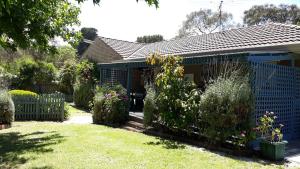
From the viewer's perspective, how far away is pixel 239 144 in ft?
33.4

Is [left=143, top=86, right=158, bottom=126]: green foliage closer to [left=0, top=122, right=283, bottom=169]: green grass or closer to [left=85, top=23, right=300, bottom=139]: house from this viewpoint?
[left=0, top=122, right=283, bottom=169]: green grass

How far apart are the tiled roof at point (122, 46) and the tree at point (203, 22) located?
94.7ft

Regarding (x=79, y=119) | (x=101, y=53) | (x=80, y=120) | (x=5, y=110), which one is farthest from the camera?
(x=101, y=53)

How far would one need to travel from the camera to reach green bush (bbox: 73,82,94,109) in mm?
22891

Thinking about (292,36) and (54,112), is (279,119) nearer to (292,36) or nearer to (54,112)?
(292,36)

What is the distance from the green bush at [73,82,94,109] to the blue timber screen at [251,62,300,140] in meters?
13.5

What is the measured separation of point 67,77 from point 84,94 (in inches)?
241

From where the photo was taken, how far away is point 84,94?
23.2 m

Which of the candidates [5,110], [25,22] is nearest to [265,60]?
[25,22]

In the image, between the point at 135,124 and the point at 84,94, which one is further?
the point at 84,94

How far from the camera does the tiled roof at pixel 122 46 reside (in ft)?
85.6

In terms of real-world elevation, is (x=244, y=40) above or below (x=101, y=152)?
above

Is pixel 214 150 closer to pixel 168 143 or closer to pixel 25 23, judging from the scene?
pixel 168 143

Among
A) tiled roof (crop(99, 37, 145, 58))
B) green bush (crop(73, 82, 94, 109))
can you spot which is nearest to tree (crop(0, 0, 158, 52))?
green bush (crop(73, 82, 94, 109))
